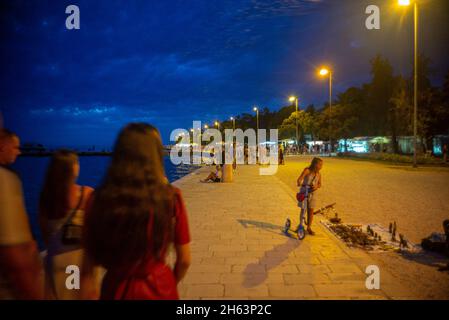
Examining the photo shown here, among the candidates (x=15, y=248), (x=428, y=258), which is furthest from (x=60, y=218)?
(x=428, y=258)

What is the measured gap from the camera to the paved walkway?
401 cm

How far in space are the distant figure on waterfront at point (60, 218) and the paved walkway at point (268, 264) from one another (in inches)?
63.4

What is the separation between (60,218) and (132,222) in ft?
4.02

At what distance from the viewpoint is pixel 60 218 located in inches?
108

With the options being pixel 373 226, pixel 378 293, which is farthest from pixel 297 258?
pixel 373 226

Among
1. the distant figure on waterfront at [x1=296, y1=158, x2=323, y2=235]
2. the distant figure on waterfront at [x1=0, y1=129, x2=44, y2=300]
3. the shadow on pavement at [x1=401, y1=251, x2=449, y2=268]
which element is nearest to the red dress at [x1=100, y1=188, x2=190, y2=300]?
the distant figure on waterfront at [x1=0, y1=129, x2=44, y2=300]

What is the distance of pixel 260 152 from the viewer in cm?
3212

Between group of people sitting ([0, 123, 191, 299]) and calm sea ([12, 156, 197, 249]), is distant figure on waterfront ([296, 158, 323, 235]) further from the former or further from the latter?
group of people sitting ([0, 123, 191, 299])

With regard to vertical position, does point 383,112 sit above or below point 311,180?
Answer: above

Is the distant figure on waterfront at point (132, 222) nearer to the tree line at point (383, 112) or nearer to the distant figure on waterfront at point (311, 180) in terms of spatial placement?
the distant figure on waterfront at point (311, 180)

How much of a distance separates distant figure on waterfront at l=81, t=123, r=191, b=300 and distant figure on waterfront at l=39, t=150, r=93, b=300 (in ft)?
2.85

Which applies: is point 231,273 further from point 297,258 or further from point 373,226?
point 373,226

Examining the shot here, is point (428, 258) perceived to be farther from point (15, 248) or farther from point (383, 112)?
point (383, 112)
